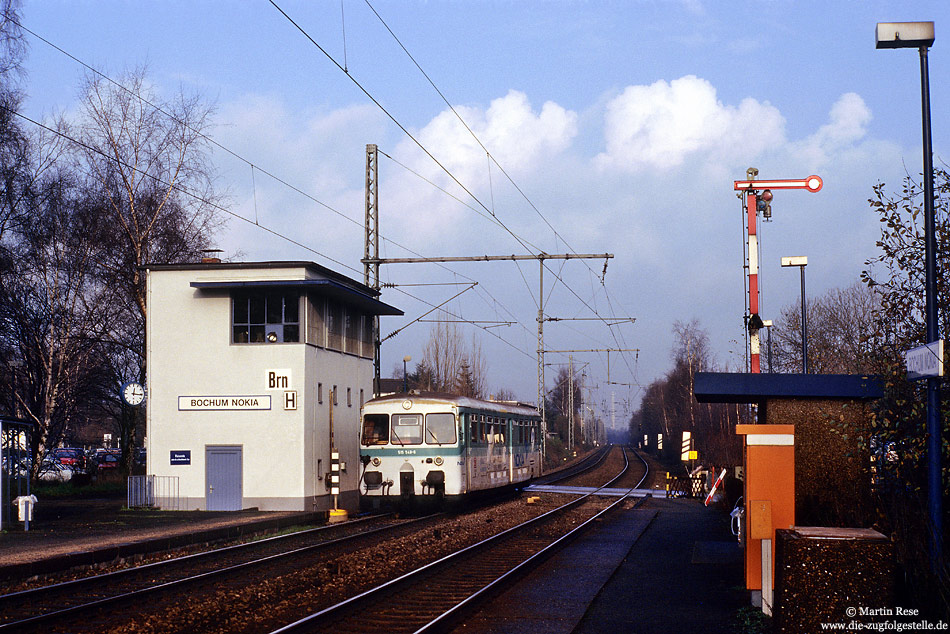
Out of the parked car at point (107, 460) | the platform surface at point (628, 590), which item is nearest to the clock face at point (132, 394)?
the platform surface at point (628, 590)

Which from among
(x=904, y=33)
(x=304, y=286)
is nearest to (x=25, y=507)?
(x=304, y=286)

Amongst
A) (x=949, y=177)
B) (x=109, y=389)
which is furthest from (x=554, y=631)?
(x=109, y=389)

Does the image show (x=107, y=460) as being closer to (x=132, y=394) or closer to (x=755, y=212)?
(x=132, y=394)

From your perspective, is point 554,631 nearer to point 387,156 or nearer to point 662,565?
point 662,565

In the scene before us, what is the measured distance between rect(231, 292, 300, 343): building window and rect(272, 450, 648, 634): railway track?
32.6ft

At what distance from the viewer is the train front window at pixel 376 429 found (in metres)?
25.0

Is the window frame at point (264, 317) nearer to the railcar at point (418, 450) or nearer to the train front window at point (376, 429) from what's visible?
the train front window at point (376, 429)

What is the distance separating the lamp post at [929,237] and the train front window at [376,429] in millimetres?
16142

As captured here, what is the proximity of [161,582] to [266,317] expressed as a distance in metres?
14.4

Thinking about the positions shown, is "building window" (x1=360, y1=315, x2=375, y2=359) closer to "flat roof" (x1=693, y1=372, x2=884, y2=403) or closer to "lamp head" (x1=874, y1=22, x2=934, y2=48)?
"flat roof" (x1=693, y1=372, x2=884, y2=403)

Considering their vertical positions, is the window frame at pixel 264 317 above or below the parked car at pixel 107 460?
above

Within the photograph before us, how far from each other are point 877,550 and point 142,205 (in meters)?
31.1

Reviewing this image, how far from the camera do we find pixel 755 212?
66.8 feet

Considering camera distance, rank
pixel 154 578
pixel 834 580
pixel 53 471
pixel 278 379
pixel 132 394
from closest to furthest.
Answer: pixel 834 580 → pixel 154 578 → pixel 278 379 → pixel 132 394 → pixel 53 471
